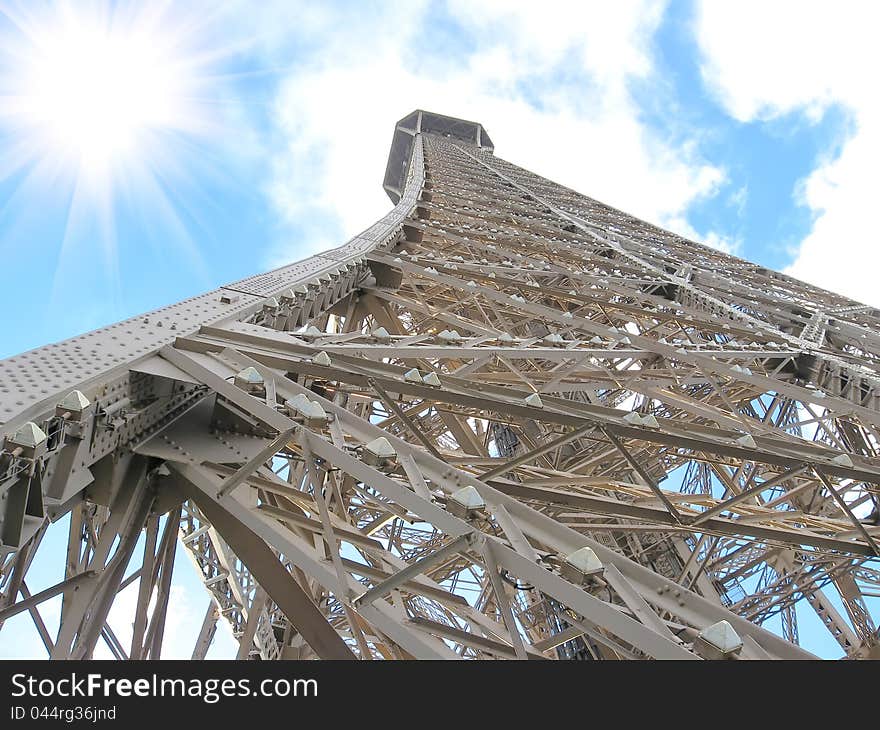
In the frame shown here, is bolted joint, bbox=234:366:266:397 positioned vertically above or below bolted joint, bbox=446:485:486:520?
above

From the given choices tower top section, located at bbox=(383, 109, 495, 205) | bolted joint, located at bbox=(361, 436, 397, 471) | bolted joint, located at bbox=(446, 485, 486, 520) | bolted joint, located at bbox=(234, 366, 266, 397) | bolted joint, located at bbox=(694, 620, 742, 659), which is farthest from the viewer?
tower top section, located at bbox=(383, 109, 495, 205)

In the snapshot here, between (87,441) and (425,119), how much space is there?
4621 cm

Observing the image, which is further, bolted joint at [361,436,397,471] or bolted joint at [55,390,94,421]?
bolted joint at [361,436,397,471]

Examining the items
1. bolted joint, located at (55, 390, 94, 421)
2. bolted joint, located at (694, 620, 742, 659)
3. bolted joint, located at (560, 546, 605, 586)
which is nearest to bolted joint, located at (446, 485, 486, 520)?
bolted joint, located at (560, 546, 605, 586)

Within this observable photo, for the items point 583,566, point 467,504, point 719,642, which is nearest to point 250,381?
point 467,504

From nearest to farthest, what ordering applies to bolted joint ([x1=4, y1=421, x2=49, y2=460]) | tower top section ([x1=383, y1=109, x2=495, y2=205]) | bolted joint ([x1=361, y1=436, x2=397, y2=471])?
1. bolted joint ([x1=4, y1=421, x2=49, y2=460])
2. bolted joint ([x1=361, y1=436, x2=397, y2=471])
3. tower top section ([x1=383, y1=109, x2=495, y2=205])

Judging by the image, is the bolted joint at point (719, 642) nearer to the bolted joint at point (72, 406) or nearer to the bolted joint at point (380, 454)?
the bolted joint at point (380, 454)

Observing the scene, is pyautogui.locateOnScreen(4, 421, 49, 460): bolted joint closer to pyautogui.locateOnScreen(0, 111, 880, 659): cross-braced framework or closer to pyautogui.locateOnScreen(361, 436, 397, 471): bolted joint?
pyautogui.locateOnScreen(0, 111, 880, 659): cross-braced framework

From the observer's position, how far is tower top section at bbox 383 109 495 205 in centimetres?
4378

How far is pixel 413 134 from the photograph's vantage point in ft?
142
